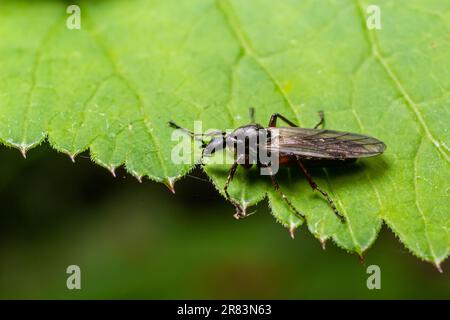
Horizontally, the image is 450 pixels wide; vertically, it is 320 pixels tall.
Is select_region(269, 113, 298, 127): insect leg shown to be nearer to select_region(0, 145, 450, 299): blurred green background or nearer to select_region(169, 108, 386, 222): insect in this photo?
select_region(169, 108, 386, 222): insect

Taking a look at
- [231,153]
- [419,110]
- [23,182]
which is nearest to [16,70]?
[23,182]

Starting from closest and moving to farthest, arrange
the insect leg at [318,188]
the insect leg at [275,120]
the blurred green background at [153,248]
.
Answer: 1. the insect leg at [318,188]
2. the insect leg at [275,120]
3. the blurred green background at [153,248]

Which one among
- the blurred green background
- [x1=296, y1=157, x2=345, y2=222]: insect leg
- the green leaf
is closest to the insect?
[x1=296, y1=157, x2=345, y2=222]: insect leg

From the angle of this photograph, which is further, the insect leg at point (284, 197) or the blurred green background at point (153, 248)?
the blurred green background at point (153, 248)

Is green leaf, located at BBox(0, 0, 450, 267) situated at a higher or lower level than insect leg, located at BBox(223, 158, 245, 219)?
higher

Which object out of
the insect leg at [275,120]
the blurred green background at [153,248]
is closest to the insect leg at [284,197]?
the insect leg at [275,120]

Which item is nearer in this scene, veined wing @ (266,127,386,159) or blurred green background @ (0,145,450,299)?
veined wing @ (266,127,386,159)

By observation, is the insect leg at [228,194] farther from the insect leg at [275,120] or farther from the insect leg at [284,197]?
the insect leg at [275,120]

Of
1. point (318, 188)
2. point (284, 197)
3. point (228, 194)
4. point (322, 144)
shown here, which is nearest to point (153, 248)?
point (228, 194)
